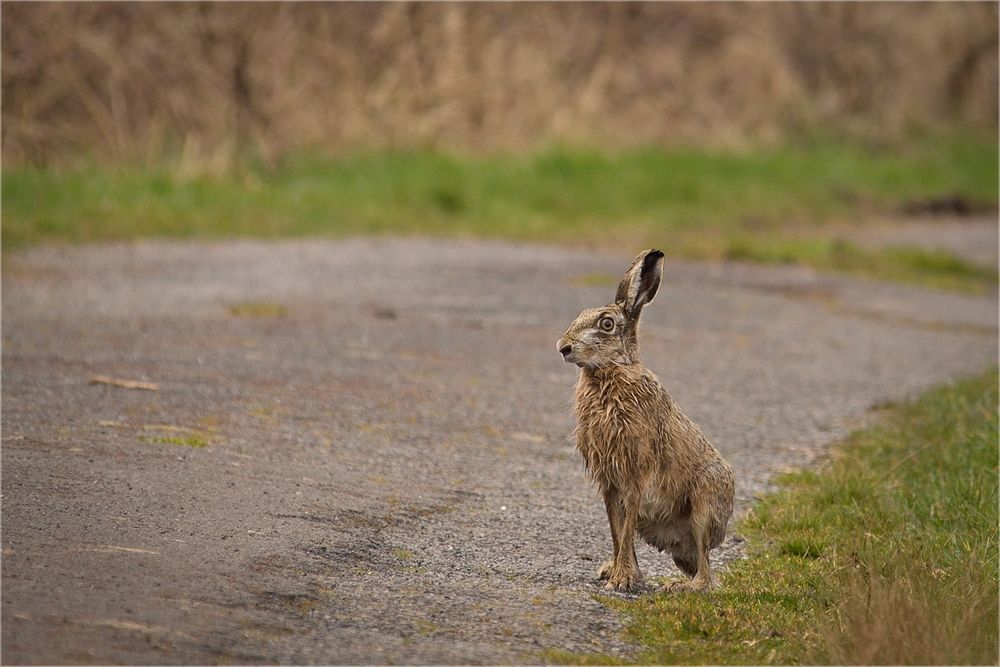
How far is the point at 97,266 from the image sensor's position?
12.9 m

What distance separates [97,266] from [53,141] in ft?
14.5

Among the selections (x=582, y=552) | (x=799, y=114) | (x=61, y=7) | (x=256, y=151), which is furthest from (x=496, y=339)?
(x=799, y=114)

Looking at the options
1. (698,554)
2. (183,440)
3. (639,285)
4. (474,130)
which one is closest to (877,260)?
(474,130)

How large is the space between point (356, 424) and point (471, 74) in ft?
40.7

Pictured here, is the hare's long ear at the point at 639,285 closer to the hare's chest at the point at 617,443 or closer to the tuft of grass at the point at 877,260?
the hare's chest at the point at 617,443

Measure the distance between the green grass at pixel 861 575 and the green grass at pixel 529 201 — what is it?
25.2ft

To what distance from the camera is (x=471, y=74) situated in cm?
1986

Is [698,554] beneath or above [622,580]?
above

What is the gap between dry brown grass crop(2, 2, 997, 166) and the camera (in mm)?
17109

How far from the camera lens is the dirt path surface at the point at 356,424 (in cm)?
512

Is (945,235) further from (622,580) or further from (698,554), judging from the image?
(622,580)

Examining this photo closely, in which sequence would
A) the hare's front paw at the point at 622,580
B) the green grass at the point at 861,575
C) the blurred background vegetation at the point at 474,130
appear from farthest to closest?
the blurred background vegetation at the point at 474,130, the hare's front paw at the point at 622,580, the green grass at the point at 861,575

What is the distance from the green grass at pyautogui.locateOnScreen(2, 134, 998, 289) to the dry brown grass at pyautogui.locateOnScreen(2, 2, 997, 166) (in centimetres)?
85

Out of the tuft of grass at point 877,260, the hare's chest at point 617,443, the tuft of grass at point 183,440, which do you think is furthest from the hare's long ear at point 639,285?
the tuft of grass at point 877,260
